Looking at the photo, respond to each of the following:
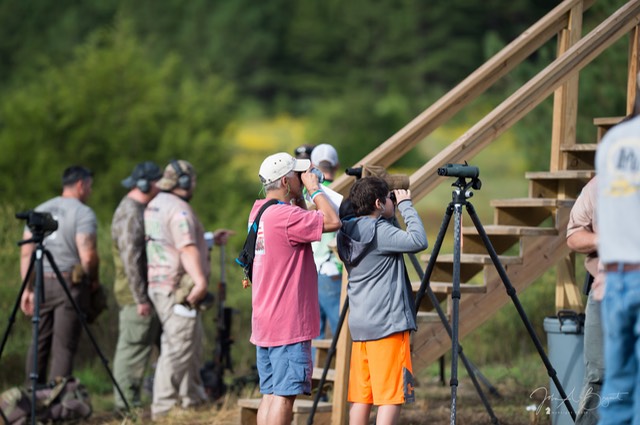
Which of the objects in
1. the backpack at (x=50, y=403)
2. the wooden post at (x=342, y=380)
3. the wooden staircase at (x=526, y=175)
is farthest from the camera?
the backpack at (x=50, y=403)

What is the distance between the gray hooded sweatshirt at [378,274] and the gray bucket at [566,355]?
1.40 m

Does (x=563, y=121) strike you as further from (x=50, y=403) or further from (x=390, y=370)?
(x=50, y=403)

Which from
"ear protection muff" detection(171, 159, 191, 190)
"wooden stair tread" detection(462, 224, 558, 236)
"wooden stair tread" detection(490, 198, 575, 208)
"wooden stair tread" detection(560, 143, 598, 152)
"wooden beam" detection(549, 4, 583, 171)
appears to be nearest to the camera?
"wooden stair tread" detection(462, 224, 558, 236)

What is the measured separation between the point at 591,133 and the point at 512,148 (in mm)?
17278

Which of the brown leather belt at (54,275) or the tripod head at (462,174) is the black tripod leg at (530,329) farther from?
the brown leather belt at (54,275)

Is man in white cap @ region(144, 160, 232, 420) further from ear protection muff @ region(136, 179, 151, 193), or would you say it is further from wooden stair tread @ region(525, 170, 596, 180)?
wooden stair tread @ region(525, 170, 596, 180)

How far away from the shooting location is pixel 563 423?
277 inches

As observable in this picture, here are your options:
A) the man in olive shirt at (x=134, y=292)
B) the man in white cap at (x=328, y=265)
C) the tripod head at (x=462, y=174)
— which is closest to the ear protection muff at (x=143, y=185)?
the man in olive shirt at (x=134, y=292)

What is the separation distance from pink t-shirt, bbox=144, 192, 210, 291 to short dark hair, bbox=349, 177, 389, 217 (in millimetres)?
2785

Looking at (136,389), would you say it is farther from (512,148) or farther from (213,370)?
(512,148)

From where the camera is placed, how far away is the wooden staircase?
25.1 feet

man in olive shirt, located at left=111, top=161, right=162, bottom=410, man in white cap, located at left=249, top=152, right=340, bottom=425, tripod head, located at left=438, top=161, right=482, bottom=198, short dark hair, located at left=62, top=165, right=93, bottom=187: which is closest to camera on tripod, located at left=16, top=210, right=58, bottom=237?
man in olive shirt, located at left=111, top=161, right=162, bottom=410

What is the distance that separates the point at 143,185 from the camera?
30.8 feet

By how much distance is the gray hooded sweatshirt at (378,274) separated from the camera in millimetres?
6219
